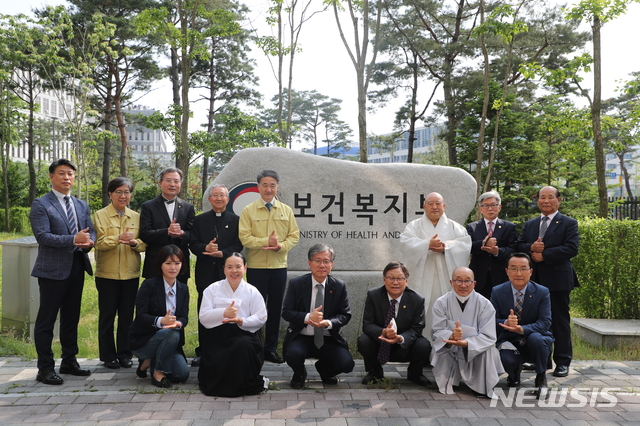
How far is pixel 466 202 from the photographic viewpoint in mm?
5996

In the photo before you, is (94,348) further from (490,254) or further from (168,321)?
(490,254)

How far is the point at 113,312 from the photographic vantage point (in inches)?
178

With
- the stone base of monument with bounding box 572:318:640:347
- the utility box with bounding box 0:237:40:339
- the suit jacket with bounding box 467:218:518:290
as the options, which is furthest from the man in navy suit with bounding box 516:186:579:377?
the utility box with bounding box 0:237:40:339

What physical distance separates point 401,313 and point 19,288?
4.09m

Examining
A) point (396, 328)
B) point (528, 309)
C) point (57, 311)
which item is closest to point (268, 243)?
point (396, 328)

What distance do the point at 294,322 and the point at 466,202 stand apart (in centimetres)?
286

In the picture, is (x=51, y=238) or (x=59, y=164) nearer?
(x=51, y=238)

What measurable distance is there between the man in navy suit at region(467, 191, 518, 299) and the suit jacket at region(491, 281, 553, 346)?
58cm

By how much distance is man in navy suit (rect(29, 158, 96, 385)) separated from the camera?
160 inches

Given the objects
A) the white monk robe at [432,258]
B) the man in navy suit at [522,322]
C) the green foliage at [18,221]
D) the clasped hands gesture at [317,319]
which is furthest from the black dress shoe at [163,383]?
the green foliage at [18,221]

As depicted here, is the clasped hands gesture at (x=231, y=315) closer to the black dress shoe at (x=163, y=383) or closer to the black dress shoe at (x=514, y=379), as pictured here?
the black dress shoe at (x=163, y=383)

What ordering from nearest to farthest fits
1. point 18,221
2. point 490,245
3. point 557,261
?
point 557,261 → point 490,245 → point 18,221

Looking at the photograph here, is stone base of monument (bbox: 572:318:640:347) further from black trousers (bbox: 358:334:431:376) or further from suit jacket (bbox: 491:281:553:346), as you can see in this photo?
black trousers (bbox: 358:334:431:376)

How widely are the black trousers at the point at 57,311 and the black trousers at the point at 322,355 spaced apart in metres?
1.85
